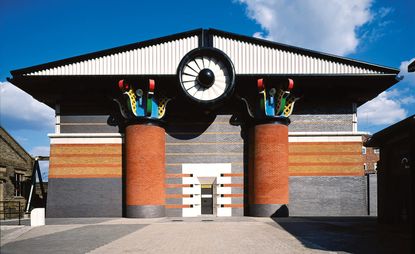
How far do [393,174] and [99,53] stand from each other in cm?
1971

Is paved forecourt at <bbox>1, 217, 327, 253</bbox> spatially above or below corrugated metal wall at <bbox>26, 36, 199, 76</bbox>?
below

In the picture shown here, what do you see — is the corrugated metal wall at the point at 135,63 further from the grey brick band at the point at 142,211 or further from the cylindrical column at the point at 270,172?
the grey brick band at the point at 142,211

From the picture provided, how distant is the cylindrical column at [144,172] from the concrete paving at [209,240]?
5847 mm

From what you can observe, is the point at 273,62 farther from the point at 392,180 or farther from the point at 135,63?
the point at 392,180

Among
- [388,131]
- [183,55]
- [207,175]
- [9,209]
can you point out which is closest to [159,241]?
[207,175]

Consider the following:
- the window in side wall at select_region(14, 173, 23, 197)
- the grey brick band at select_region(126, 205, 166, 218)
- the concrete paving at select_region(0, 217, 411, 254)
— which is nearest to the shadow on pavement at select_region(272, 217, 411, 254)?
the concrete paving at select_region(0, 217, 411, 254)

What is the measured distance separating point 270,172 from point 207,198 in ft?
Answer: 17.1

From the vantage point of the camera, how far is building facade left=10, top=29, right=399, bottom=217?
24.5 metres

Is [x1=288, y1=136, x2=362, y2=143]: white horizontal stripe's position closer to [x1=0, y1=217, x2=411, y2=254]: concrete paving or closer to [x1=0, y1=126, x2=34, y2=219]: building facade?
[x1=0, y1=217, x2=411, y2=254]: concrete paving

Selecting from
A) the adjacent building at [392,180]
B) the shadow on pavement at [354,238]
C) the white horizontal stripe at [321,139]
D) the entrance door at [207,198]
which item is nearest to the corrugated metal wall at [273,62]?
the white horizontal stripe at [321,139]

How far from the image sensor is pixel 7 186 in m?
28.0

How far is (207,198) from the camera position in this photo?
87.2 ft

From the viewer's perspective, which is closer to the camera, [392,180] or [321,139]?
[392,180]

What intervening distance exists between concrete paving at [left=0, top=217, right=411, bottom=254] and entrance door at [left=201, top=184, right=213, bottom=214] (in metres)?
8.09
